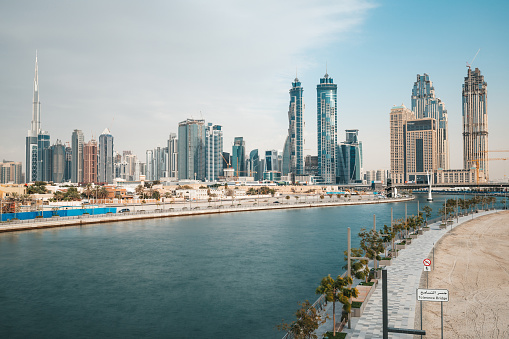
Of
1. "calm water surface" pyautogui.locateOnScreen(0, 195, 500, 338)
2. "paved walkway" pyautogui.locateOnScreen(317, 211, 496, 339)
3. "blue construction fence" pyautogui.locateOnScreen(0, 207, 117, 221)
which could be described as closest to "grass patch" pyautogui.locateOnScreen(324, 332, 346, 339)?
"paved walkway" pyautogui.locateOnScreen(317, 211, 496, 339)

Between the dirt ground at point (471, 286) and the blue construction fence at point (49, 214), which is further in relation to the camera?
the blue construction fence at point (49, 214)

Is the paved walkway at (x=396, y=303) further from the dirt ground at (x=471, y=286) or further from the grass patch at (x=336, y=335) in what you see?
the dirt ground at (x=471, y=286)

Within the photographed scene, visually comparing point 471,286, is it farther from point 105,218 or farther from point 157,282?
point 105,218

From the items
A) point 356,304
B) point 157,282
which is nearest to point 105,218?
point 157,282

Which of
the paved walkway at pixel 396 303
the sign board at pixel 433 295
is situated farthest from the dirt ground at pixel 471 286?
the sign board at pixel 433 295

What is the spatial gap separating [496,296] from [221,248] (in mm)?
40171

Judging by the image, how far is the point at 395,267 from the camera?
3941 cm

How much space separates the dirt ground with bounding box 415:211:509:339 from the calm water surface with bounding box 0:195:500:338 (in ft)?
36.0

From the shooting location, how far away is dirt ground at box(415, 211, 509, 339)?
2405 centimetres

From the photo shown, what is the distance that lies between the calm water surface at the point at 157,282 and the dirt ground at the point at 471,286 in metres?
11.0

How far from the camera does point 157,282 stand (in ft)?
137

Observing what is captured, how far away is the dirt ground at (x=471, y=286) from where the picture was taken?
24047 mm

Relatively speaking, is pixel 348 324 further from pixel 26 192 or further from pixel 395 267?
pixel 26 192

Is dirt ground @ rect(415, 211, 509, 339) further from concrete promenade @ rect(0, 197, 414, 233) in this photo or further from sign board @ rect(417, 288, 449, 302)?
concrete promenade @ rect(0, 197, 414, 233)
